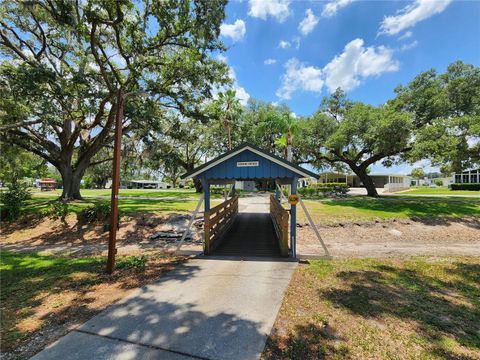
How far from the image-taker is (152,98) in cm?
1480

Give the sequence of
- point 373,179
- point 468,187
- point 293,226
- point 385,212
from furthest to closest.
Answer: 1. point 373,179
2. point 468,187
3. point 385,212
4. point 293,226

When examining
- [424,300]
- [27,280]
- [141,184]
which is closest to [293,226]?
[424,300]

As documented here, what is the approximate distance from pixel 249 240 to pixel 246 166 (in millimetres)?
3302

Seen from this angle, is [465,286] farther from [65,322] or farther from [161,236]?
[161,236]

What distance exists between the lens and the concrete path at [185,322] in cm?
327

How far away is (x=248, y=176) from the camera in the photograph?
28.1 feet

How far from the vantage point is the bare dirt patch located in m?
9.95

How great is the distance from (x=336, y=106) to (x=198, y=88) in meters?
19.9

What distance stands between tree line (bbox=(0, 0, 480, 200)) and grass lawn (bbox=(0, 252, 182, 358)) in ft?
21.8

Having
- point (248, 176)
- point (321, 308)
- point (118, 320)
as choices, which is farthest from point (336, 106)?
point (118, 320)

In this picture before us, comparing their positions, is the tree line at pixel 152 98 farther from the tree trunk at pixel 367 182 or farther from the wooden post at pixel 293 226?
the wooden post at pixel 293 226

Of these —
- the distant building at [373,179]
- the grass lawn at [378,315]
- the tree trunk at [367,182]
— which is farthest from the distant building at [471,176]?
the grass lawn at [378,315]

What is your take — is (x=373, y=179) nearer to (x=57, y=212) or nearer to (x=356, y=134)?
(x=356, y=134)

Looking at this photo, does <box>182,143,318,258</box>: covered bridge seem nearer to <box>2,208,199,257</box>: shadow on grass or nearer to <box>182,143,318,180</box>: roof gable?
<box>182,143,318,180</box>: roof gable
